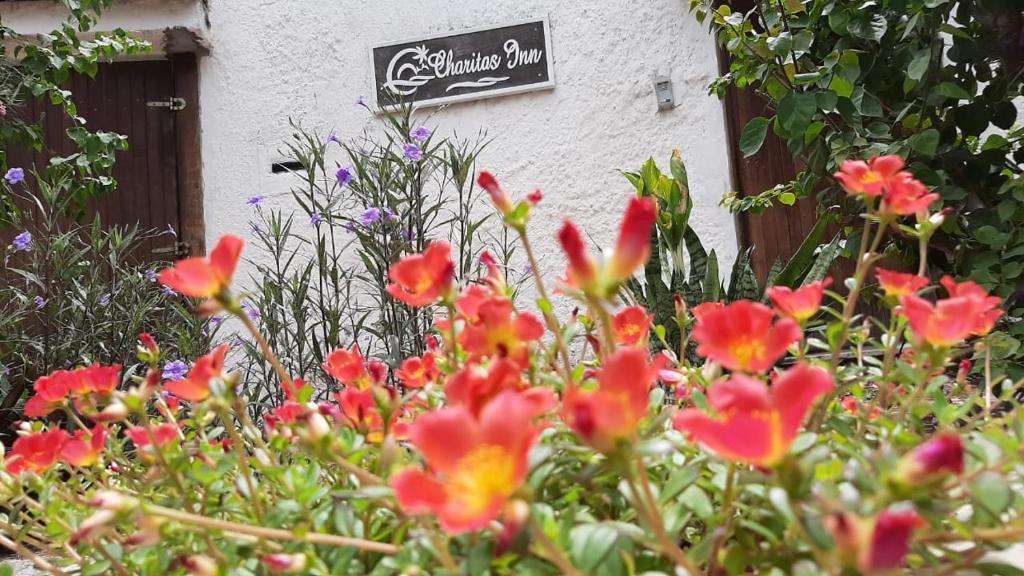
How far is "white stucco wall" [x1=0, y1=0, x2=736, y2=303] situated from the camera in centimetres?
356

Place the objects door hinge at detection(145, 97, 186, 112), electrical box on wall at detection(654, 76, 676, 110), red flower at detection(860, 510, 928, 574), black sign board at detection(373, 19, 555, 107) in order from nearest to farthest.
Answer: red flower at detection(860, 510, 928, 574) < electrical box on wall at detection(654, 76, 676, 110) < black sign board at detection(373, 19, 555, 107) < door hinge at detection(145, 97, 186, 112)

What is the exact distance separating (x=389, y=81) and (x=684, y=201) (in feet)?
6.13

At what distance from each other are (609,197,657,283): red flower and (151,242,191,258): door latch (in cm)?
390

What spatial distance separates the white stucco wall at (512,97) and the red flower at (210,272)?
3162 millimetres

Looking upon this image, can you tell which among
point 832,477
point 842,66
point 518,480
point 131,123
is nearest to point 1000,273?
point 842,66

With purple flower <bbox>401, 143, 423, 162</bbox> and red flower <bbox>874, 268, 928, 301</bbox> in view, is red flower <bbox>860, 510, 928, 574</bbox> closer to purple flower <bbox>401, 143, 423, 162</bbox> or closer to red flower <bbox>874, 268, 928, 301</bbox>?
red flower <bbox>874, 268, 928, 301</bbox>

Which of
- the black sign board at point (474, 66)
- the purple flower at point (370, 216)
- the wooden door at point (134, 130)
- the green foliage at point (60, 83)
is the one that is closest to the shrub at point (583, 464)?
the purple flower at point (370, 216)

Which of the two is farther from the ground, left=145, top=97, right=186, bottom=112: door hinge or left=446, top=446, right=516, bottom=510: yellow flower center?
left=145, top=97, right=186, bottom=112: door hinge

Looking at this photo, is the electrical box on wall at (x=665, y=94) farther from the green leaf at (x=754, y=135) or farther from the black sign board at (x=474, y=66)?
the green leaf at (x=754, y=135)

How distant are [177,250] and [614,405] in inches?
157

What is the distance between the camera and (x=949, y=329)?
0.44m

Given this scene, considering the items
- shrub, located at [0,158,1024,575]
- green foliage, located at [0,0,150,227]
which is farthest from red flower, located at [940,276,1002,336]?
green foliage, located at [0,0,150,227]

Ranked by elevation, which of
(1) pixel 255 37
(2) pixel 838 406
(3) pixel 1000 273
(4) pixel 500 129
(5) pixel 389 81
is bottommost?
(2) pixel 838 406

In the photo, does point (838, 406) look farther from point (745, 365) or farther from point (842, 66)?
point (842, 66)
